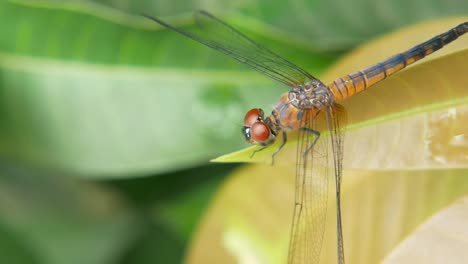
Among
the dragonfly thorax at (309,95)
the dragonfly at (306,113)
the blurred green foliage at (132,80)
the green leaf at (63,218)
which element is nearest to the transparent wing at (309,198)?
the dragonfly at (306,113)

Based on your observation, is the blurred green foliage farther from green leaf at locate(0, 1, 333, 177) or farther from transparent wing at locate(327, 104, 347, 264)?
transparent wing at locate(327, 104, 347, 264)

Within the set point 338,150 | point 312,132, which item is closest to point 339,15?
point 312,132

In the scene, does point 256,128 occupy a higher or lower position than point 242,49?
lower

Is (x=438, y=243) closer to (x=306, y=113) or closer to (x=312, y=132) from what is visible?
(x=312, y=132)

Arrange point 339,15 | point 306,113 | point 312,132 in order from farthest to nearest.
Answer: point 339,15
point 306,113
point 312,132

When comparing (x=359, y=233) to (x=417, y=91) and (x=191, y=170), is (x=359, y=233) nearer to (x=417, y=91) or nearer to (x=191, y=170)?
(x=417, y=91)

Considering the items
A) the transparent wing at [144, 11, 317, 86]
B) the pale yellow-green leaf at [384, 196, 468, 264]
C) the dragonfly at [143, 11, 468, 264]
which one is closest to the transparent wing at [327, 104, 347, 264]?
the dragonfly at [143, 11, 468, 264]

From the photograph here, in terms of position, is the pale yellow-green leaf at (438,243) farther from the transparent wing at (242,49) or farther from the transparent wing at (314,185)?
the transparent wing at (242,49)

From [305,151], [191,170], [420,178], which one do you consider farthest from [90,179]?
[420,178]
